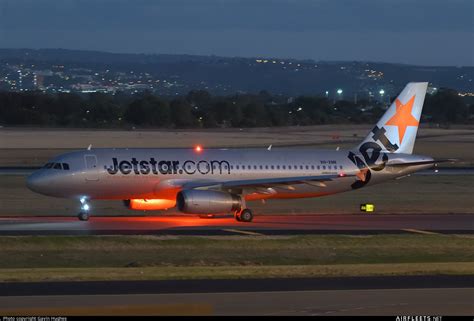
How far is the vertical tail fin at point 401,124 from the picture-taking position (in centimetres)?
5272

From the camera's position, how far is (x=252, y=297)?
25281mm

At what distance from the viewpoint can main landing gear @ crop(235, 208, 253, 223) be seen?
46219 mm

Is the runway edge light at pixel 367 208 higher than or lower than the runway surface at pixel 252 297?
higher

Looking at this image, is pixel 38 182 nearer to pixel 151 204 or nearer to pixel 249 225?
pixel 151 204

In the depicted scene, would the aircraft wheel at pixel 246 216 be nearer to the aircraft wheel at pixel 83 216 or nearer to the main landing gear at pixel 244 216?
the main landing gear at pixel 244 216

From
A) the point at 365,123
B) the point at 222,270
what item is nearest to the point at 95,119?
the point at 365,123

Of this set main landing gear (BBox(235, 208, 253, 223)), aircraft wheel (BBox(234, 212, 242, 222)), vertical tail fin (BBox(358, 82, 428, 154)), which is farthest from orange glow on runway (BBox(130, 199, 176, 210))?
vertical tail fin (BBox(358, 82, 428, 154))

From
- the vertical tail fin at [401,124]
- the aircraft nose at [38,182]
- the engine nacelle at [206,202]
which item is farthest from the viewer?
the vertical tail fin at [401,124]

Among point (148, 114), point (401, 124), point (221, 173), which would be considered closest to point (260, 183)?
point (221, 173)

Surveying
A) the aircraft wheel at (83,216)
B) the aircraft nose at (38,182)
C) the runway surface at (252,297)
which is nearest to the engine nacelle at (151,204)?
the aircraft wheel at (83,216)

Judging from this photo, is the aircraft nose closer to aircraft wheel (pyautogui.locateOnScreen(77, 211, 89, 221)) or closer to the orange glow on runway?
aircraft wheel (pyautogui.locateOnScreen(77, 211, 89, 221))

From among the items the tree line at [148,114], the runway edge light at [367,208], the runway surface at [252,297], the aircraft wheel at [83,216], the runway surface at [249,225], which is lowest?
the runway surface at [252,297]

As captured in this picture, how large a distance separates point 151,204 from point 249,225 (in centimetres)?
562

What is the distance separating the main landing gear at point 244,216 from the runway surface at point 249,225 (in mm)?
301
